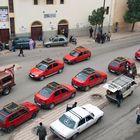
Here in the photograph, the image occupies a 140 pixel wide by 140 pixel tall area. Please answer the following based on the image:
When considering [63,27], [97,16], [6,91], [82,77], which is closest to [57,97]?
[82,77]

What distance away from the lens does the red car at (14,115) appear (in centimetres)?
2122

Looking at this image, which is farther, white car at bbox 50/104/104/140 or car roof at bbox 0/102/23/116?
car roof at bbox 0/102/23/116

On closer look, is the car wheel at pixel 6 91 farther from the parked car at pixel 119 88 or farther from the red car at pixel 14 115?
the parked car at pixel 119 88

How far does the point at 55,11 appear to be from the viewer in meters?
42.3

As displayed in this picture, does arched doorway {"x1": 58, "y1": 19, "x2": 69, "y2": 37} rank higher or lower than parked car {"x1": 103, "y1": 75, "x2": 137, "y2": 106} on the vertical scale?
higher

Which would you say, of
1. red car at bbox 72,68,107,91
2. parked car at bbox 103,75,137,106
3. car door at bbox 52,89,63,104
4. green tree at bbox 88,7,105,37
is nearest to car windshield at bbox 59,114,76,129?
car door at bbox 52,89,63,104

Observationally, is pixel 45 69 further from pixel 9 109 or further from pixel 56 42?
pixel 56 42

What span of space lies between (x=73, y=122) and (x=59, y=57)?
1614cm

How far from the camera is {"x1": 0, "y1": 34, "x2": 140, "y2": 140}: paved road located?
26.9m

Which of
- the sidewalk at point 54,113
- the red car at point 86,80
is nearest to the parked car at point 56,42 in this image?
the red car at point 86,80

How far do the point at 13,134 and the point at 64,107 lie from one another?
5.18 metres

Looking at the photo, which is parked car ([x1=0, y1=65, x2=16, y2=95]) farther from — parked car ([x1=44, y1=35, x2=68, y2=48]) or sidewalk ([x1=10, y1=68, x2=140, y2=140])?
parked car ([x1=44, y1=35, x2=68, y2=48])

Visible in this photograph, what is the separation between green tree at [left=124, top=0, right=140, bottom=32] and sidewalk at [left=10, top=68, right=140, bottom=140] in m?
19.5

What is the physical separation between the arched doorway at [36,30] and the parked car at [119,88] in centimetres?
1879
